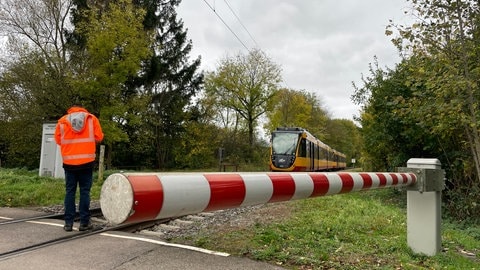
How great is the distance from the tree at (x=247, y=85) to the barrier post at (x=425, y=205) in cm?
3686

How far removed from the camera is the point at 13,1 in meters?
22.1

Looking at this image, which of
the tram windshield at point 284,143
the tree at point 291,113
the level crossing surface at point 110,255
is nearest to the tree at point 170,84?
the tree at point 291,113

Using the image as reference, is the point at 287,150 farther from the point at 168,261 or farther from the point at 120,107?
the point at 168,261

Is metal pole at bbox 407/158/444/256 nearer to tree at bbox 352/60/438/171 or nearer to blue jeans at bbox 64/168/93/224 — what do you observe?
blue jeans at bbox 64/168/93/224

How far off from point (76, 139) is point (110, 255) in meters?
1.79

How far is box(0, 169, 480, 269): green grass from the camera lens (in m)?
4.08

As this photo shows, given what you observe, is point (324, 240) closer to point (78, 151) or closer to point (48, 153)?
point (78, 151)

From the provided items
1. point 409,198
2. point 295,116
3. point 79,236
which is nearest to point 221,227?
point 79,236

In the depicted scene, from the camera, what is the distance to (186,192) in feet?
4.97

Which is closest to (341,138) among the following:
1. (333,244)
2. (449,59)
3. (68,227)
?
(449,59)

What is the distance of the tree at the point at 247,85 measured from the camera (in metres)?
41.8

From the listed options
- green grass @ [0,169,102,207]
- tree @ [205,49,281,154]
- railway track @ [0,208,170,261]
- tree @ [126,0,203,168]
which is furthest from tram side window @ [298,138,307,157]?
tree @ [205,49,281,154]

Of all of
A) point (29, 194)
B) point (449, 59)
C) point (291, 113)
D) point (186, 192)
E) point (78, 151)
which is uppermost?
point (291, 113)

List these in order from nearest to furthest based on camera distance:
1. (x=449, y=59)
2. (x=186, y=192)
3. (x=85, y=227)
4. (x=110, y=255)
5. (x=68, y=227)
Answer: (x=186, y=192) → (x=110, y=255) → (x=68, y=227) → (x=85, y=227) → (x=449, y=59)
